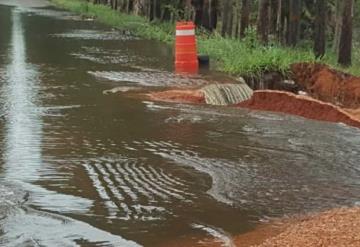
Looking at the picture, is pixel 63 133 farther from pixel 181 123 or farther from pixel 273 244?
pixel 273 244

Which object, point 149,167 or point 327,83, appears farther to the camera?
point 327,83

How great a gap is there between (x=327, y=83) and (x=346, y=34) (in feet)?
19.3

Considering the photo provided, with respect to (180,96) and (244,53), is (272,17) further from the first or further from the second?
(180,96)

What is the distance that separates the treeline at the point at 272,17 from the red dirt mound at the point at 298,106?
7.30m

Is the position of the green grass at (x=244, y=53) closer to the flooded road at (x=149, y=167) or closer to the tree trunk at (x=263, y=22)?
the tree trunk at (x=263, y=22)

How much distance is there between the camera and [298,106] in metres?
11.1

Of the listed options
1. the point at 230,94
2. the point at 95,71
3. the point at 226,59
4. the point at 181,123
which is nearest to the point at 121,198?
the point at 181,123

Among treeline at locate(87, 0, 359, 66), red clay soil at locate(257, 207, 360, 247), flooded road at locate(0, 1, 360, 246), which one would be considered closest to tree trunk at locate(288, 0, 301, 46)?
treeline at locate(87, 0, 359, 66)

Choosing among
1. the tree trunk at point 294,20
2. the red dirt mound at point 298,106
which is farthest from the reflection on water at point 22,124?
the tree trunk at point 294,20

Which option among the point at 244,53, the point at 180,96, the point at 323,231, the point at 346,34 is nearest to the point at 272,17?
the point at 346,34

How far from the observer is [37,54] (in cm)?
1723

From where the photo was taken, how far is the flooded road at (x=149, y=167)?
18.0 feet

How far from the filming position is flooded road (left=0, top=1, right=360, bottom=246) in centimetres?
548

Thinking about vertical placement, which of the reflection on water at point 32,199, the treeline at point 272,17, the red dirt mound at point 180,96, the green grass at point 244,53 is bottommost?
the reflection on water at point 32,199
